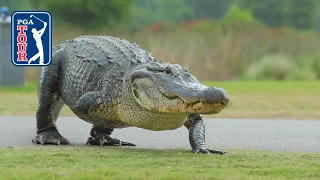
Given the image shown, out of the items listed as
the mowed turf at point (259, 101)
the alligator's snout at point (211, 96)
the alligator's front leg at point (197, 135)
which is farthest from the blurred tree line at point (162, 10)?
the alligator's snout at point (211, 96)

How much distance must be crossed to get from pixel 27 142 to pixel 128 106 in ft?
6.67

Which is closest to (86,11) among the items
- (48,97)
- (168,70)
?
(48,97)

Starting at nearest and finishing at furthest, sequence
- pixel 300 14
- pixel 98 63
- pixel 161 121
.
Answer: pixel 161 121 → pixel 98 63 → pixel 300 14

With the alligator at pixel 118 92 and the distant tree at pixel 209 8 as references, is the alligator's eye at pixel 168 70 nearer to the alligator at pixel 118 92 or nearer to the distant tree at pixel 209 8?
the alligator at pixel 118 92

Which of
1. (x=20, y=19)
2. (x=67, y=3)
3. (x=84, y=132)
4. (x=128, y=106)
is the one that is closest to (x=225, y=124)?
(x=84, y=132)

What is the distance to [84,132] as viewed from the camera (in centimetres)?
1154

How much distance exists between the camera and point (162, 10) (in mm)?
99188

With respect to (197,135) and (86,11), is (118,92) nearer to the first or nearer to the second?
(197,135)

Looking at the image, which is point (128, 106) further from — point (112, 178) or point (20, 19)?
point (20, 19)

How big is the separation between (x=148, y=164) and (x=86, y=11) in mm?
42881

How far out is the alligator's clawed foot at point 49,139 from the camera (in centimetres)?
931

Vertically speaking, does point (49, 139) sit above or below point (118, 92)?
below

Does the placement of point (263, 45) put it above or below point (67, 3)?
below

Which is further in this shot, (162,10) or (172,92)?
(162,10)
